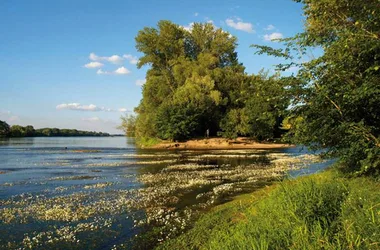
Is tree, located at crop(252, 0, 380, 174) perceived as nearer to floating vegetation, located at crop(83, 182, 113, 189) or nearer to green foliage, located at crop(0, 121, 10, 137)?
floating vegetation, located at crop(83, 182, 113, 189)

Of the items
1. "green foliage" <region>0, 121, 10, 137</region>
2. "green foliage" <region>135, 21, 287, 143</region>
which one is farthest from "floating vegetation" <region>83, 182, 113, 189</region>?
"green foliage" <region>0, 121, 10, 137</region>

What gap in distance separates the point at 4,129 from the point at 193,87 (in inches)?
5376

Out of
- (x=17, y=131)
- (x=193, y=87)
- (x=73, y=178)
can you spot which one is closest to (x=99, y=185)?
(x=73, y=178)

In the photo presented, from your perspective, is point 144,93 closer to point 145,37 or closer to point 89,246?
point 145,37

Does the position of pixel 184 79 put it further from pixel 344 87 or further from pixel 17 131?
pixel 17 131

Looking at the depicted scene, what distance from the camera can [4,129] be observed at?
168m

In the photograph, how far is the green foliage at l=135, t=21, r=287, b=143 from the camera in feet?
254

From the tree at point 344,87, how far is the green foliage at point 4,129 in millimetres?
183471

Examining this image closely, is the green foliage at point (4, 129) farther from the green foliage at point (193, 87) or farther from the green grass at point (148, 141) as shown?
the green grass at point (148, 141)

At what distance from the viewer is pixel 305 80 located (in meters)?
12.5

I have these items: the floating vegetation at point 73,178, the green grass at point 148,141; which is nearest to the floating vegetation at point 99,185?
the floating vegetation at point 73,178

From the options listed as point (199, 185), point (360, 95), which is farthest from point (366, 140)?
point (199, 185)

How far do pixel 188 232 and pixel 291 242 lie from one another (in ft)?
19.5

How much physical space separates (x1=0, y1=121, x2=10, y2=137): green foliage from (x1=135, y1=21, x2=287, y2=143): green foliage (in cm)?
10969
